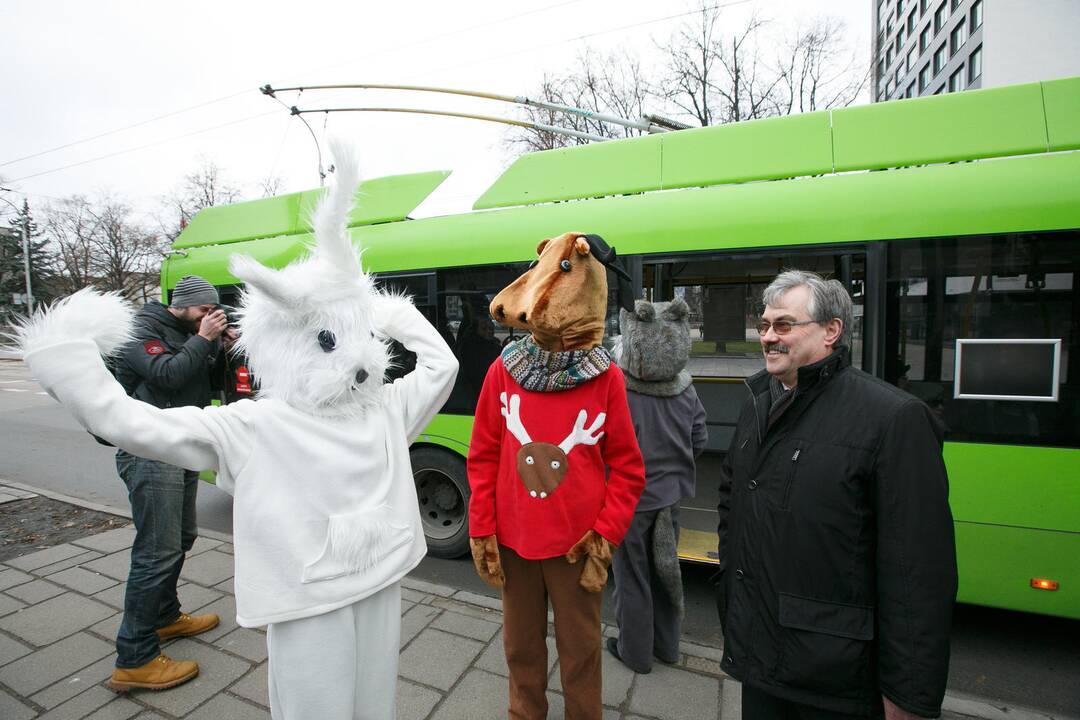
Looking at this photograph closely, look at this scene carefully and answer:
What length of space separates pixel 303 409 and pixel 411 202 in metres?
3.39

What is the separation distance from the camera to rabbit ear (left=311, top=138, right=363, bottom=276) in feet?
5.26

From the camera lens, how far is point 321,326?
1737 millimetres

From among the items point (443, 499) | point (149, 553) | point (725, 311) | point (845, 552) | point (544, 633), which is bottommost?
point (443, 499)

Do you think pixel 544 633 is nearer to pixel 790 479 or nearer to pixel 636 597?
pixel 636 597

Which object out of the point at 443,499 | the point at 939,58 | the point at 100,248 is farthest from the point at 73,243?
the point at 939,58

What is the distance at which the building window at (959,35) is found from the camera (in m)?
33.6

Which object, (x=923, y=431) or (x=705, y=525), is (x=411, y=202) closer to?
(x=705, y=525)

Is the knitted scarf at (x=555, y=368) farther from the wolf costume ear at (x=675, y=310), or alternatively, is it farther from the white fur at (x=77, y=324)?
the white fur at (x=77, y=324)

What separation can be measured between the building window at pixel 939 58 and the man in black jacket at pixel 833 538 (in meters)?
48.2

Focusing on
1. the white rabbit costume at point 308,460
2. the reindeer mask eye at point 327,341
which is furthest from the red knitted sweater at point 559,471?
the reindeer mask eye at point 327,341

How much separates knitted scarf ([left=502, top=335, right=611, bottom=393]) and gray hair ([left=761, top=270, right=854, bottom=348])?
2.16 feet

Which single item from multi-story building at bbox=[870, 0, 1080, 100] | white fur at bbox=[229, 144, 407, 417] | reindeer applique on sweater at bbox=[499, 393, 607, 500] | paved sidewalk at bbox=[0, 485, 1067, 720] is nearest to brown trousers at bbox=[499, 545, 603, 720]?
reindeer applique on sweater at bbox=[499, 393, 607, 500]

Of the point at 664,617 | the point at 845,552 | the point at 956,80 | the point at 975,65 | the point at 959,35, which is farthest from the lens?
the point at 956,80

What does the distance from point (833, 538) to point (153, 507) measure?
3040 mm
